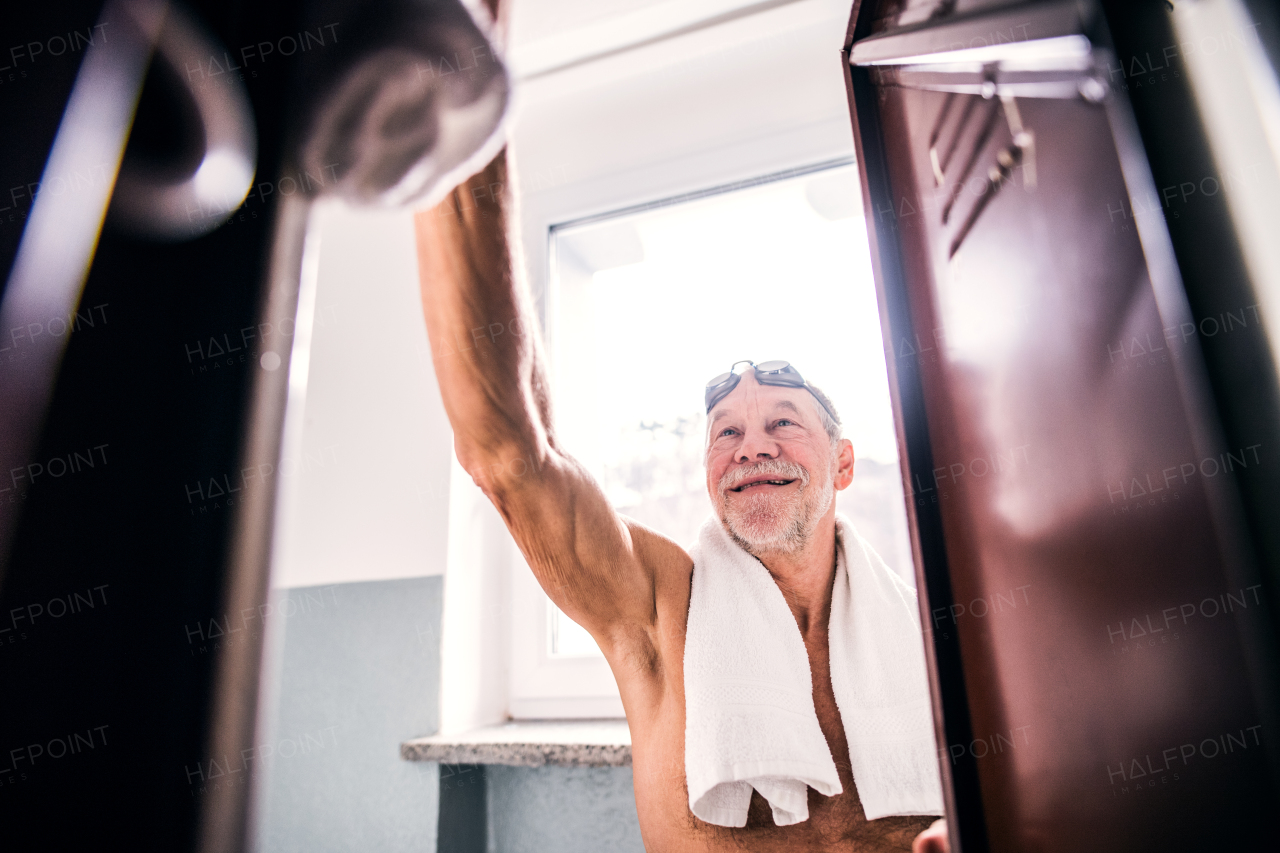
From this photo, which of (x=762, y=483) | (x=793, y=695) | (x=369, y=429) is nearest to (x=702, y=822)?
(x=793, y=695)

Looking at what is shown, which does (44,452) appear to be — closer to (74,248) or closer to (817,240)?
(74,248)

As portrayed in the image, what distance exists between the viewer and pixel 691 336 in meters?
1.14

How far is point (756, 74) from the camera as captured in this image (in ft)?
3.81

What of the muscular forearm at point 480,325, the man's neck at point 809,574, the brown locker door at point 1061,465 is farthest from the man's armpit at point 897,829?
the muscular forearm at point 480,325

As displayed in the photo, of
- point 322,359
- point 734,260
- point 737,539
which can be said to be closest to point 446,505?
point 322,359

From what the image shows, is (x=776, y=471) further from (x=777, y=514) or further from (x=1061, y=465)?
(x=1061, y=465)

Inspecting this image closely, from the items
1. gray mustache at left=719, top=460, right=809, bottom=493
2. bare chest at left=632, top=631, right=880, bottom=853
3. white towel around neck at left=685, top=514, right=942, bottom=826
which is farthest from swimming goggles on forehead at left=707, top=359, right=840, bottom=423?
bare chest at left=632, top=631, right=880, bottom=853

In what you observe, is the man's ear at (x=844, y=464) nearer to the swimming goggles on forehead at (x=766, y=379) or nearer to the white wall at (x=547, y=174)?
the swimming goggles on forehead at (x=766, y=379)

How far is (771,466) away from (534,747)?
0.54 metres

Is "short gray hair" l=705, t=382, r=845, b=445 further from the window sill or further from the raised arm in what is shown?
the window sill

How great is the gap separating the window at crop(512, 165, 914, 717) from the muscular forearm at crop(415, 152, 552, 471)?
311mm

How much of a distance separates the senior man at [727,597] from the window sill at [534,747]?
96mm

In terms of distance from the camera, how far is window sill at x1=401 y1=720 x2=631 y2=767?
0.84 metres

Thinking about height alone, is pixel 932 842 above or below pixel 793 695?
below
